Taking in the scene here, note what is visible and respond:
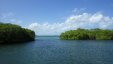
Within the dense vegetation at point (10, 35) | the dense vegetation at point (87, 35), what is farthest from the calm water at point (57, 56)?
the dense vegetation at point (87, 35)

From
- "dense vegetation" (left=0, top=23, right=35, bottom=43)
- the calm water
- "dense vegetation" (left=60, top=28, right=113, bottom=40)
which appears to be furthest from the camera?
"dense vegetation" (left=60, top=28, right=113, bottom=40)

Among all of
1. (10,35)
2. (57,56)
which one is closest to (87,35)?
(10,35)

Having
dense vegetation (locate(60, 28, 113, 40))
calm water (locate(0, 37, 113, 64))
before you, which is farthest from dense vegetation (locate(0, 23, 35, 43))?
dense vegetation (locate(60, 28, 113, 40))

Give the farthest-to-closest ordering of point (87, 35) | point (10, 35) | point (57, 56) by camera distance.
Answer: point (87, 35)
point (10, 35)
point (57, 56)

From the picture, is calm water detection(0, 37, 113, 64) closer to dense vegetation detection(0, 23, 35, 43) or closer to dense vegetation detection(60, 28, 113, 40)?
dense vegetation detection(0, 23, 35, 43)

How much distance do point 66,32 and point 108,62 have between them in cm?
15864

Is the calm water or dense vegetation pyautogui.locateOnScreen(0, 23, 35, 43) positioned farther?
dense vegetation pyautogui.locateOnScreen(0, 23, 35, 43)

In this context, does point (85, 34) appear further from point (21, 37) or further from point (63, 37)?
point (21, 37)

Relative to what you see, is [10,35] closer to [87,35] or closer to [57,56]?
[57,56]

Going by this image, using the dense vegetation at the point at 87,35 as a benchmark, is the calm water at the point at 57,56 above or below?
below

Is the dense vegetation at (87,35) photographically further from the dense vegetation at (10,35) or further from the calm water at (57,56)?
the calm water at (57,56)

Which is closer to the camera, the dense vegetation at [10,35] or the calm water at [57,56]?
the calm water at [57,56]

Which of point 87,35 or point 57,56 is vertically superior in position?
point 87,35

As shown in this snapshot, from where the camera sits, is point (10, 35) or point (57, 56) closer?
point (57, 56)
